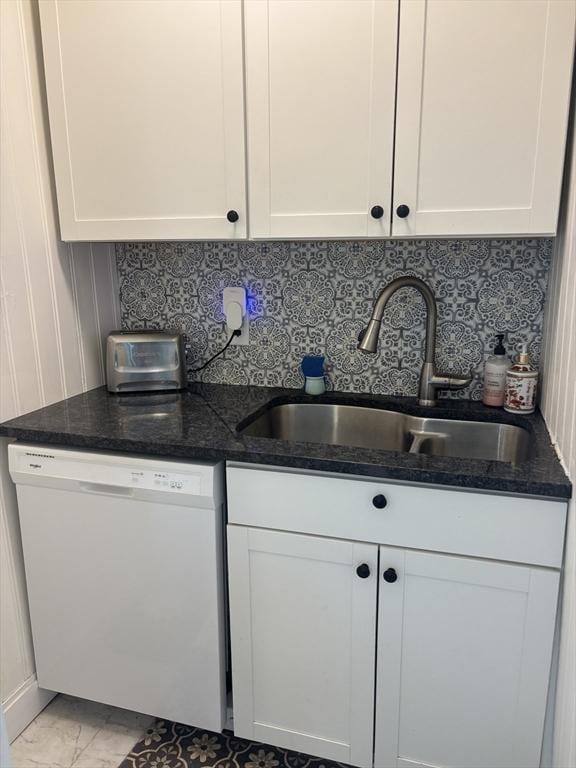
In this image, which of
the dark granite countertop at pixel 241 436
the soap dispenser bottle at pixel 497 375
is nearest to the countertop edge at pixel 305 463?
the dark granite countertop at pixel 241 436

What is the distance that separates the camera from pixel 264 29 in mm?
1279

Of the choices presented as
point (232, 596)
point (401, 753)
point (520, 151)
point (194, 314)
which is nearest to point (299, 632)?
point (232, 596)

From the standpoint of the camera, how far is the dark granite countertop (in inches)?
42.9

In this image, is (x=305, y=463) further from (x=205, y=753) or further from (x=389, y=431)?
(x=205, y=753)

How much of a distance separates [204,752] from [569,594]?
3.51ft

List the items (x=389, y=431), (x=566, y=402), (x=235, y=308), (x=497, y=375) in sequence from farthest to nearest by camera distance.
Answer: (x=235, y=308)
(x=389, y=431)
(x=497, y=375)
(x=566, y=402)

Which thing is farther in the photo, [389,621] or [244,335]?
[244,335]

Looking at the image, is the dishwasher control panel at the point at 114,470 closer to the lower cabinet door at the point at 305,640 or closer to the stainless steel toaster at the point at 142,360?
the lower cabinet door at the point at 305,640

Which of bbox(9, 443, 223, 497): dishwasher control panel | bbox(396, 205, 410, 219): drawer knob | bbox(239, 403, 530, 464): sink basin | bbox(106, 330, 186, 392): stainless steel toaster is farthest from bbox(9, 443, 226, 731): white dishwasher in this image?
bbox(396, 205, 410, 219): drawer knob

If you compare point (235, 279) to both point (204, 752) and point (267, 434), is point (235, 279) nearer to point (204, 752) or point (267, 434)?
point (267, 434)

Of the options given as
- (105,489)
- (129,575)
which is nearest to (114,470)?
(105,489)

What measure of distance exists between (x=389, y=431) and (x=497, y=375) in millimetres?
348

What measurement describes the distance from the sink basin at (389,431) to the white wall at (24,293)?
617 mm

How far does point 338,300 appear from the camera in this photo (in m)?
1.67
